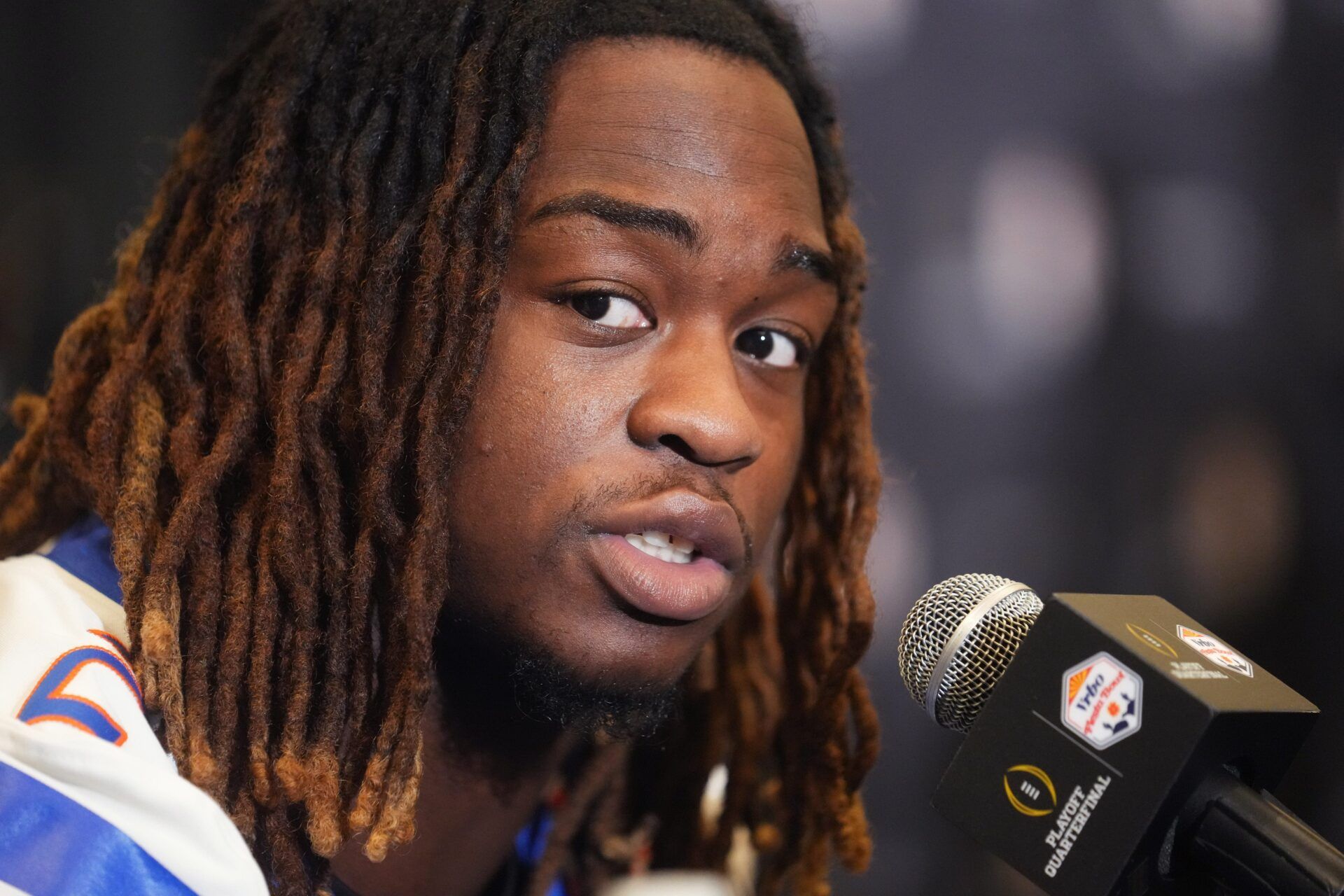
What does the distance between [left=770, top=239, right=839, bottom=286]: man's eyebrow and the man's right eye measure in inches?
8.5

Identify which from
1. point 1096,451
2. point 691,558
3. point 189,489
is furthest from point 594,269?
point 1096,451

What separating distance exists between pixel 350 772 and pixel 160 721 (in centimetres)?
22

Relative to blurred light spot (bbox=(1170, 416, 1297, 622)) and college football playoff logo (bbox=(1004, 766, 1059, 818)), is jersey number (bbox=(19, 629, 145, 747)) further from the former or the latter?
blurred light spot (bbox=(1170, 416, 1297, 622))

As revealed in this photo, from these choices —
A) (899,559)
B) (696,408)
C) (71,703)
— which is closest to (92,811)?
(71,703)

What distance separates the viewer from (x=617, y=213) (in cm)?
144

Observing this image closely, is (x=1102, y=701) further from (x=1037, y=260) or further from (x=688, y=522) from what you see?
(x=1037, y=260)

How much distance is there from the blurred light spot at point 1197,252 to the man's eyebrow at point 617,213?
175cm

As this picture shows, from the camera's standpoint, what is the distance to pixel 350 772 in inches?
Answer: 53.2

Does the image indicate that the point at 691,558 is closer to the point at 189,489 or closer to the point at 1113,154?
the point at 189,489

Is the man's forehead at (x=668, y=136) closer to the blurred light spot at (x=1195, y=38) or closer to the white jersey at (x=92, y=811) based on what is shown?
the white jersey at (x=92, y=811)

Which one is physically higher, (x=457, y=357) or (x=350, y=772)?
(x=457, y=357)

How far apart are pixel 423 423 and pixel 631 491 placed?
0.27m

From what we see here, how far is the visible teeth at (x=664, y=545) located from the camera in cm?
142

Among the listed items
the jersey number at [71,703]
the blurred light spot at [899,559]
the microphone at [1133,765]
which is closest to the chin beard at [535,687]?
the jersey number at [71,703]
